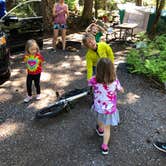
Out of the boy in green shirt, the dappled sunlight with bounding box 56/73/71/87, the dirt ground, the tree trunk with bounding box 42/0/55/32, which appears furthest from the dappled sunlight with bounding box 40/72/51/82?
the tree trunk with bounding box 42/0/55/32

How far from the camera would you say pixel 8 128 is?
5145mm

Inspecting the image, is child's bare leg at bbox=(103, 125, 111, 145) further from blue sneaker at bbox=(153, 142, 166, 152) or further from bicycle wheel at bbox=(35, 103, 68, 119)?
bicycle wheel at bbox=(35, 103, 68, 119)

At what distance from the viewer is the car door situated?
25.9ft

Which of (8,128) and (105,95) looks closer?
(105,95)

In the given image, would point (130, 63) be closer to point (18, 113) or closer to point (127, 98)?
point (127, 98)

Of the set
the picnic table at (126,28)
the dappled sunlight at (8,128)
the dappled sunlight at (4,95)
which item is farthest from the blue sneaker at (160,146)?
the picnic table at (126,28)

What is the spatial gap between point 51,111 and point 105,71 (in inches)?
70.7

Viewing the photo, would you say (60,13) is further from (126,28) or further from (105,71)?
(105,71)

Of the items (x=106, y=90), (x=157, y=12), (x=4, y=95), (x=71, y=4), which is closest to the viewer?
(x=106, y=90)

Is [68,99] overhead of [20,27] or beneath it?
beneath

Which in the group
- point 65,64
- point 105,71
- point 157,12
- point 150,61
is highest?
point 105,71

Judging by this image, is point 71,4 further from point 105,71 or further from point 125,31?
point 105,71

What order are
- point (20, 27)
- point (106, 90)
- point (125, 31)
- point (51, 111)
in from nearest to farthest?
point (106, 90), point (51, 111), point (20, 27), point (125, 31)

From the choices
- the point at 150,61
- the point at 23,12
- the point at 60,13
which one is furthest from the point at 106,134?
the point at 60,13
